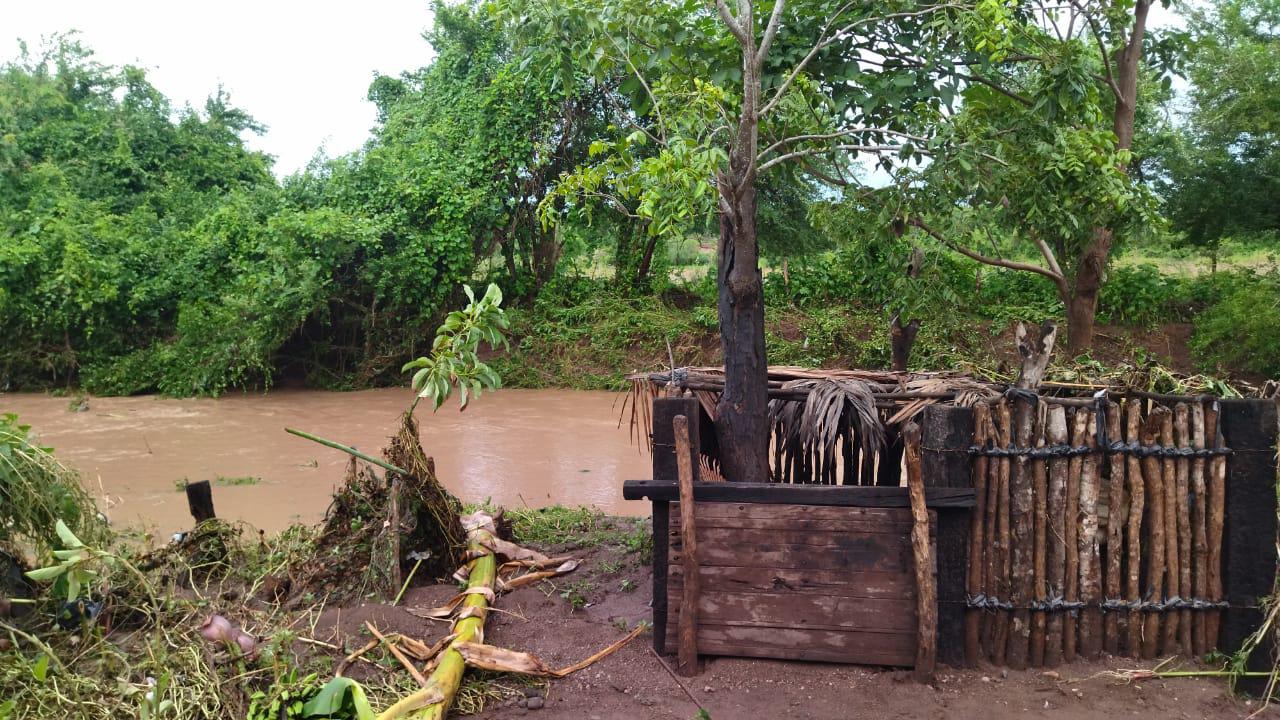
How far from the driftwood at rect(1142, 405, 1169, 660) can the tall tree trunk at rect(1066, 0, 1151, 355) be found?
5.33 m

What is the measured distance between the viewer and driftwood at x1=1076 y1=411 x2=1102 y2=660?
4039 millimetres

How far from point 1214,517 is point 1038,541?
2.47ft

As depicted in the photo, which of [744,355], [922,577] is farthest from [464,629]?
[922,577]

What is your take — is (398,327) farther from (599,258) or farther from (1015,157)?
(1015,157)

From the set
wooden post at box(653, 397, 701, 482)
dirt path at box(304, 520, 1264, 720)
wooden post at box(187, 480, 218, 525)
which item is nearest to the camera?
dirt path at box(304, 520, 1264, 720)

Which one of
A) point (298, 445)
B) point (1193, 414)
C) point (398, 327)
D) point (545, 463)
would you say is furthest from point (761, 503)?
point (398, 327)

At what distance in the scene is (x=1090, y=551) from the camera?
13.3 feet

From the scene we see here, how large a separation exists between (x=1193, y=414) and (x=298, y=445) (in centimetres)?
896

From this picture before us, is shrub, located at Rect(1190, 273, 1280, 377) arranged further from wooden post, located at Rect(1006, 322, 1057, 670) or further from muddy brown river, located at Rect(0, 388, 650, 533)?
wooden post, located at Rect(1006, 322, 1057, 670)

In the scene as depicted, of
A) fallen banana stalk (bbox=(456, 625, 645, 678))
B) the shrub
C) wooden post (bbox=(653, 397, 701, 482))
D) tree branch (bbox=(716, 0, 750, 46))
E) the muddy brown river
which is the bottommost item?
fallen banana stalk (bbox=(456, 625, 645, 678))

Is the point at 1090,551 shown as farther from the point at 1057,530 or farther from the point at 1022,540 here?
the point at 1022,540

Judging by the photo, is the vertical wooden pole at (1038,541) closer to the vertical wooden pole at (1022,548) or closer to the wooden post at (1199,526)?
the vertical wooden pole at (1022,548)

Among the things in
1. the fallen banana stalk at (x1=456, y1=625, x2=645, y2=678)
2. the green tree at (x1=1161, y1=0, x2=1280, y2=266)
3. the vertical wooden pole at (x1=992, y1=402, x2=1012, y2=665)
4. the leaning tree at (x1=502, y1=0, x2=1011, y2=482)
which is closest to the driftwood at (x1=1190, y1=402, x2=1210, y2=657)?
the vertical wooden pole at (x1=992, y1=402, x2=1012, y2=665)

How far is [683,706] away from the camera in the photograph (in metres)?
3.86
